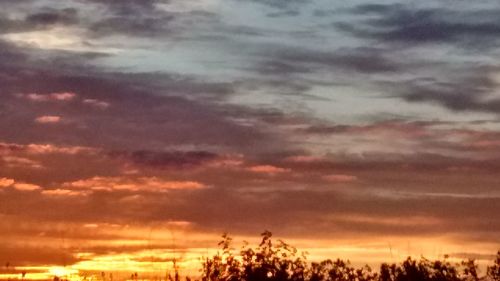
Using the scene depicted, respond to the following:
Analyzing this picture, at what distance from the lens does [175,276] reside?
31.1m

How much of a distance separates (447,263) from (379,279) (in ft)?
8.58

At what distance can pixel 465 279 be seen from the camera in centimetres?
3259

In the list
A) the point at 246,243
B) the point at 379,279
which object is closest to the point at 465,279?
the point at 379,279

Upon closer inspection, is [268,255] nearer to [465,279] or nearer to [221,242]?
[221,242]

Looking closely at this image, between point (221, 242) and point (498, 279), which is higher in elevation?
point (221, 242)

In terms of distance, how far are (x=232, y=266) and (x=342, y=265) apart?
4.42m

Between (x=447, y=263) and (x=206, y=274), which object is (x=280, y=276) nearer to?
(x=206, y=274)

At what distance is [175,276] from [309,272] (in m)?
4.92

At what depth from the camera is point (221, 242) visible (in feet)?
106

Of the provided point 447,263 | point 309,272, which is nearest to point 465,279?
point 447,263

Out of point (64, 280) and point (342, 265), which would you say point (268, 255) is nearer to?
point (342, 265)

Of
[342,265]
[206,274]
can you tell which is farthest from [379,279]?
[206,274]

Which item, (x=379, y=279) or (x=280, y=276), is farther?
(x=379, y=279)

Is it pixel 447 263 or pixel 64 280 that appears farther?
pixel 447 263
